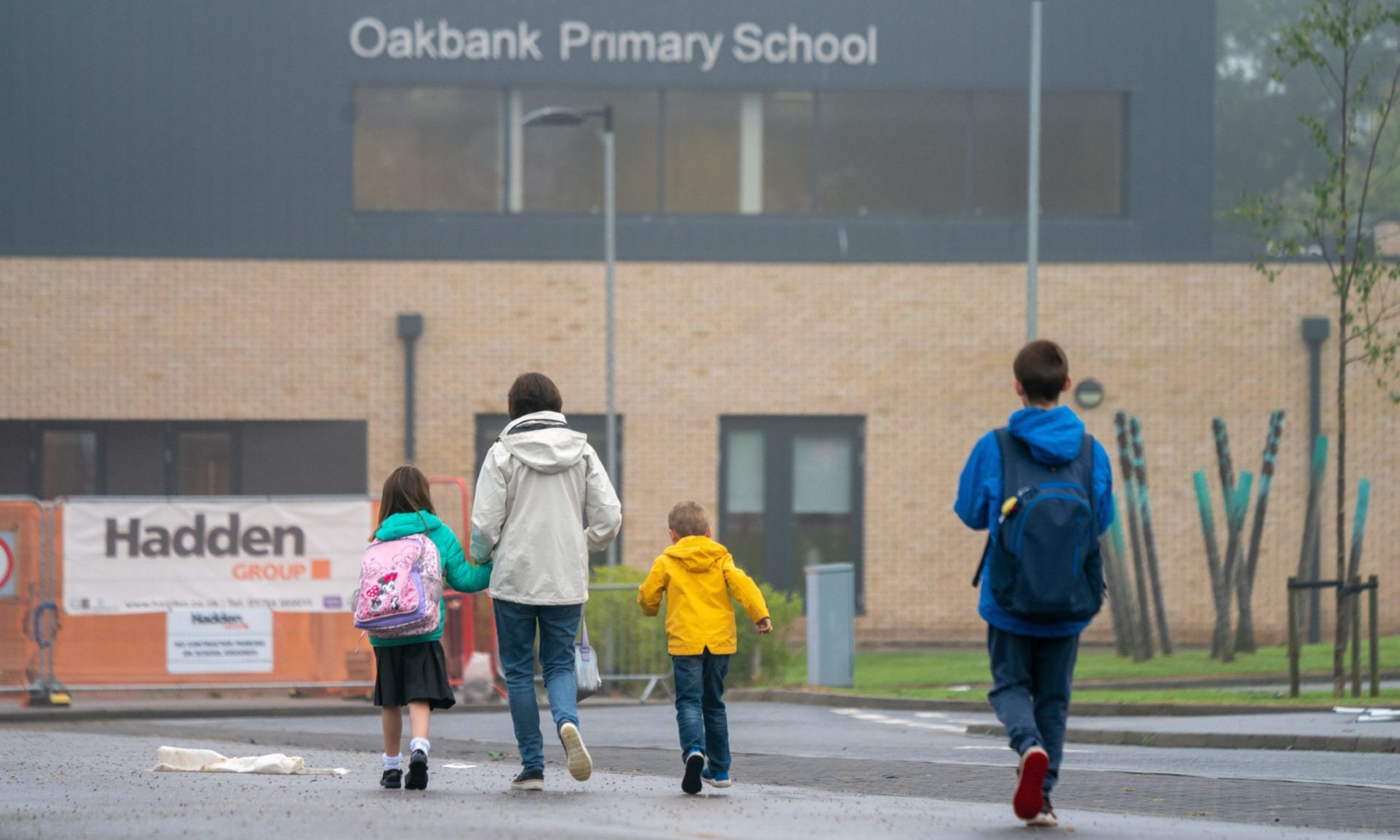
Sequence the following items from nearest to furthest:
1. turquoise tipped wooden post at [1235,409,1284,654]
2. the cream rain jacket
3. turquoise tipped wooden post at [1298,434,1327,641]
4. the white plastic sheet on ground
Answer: the cream rain jacket → the white plastic sheet on ground → turquoise tipped wooden post at [1235,409,1284,654] → turquoise tipped wooden post at [1298,434,1327,641]

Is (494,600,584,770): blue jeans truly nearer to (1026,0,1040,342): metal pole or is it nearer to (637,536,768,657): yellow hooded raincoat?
(637,536,768,657): yellow hooded raincoat

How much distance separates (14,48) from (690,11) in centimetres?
864

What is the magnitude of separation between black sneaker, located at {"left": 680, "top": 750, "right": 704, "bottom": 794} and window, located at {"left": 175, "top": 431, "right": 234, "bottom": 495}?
16.6 metres

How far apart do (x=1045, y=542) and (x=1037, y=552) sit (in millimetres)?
43

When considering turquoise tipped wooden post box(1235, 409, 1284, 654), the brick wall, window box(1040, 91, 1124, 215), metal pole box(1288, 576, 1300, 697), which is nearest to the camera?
metal pole box(1288, 576, 1300, 697)

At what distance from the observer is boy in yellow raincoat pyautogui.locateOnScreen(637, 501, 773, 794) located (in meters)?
7.72

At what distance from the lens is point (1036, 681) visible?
6523 millimetres

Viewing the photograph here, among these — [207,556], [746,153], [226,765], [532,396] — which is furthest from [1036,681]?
[746,153]

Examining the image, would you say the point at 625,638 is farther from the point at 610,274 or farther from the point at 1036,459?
the point at 1036,459

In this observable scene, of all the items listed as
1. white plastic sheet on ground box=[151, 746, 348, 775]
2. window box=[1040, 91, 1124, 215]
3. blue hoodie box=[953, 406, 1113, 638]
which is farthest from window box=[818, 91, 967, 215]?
blue hoodie box=[953, 406, 1113, 638]

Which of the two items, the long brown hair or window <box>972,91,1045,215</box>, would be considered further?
window <box>972,91,1045,215</box>

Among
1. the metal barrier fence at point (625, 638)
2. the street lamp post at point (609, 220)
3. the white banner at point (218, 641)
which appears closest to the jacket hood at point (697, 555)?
the white banner at point (218, 641)

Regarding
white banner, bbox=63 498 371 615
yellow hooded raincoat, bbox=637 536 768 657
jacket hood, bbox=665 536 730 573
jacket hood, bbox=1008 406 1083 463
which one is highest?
jacket hood, bbox=1008 406 1083 463

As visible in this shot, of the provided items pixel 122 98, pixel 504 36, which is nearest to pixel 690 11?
pixel 504 36
